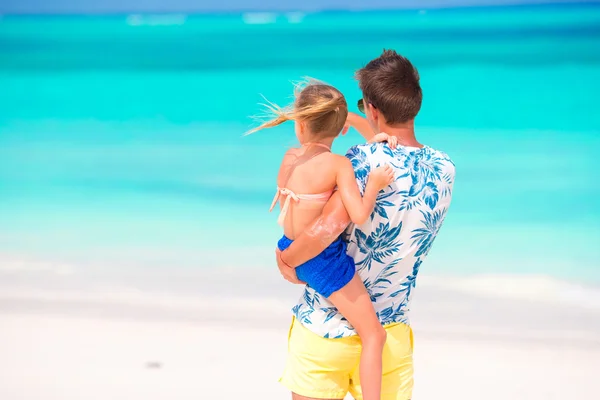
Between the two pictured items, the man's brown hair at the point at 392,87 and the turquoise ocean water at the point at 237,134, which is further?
the turquoise ocean water at the point at 237,134

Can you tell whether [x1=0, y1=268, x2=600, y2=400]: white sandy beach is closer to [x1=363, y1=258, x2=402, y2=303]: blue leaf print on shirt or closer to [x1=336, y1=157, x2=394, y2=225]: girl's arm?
[x1=363, y1=258, x2=402, y2=303]: blue leaf print on shirt

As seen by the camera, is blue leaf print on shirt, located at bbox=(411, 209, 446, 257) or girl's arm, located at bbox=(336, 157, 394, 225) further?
blue leaf print on shirt, located at bbox=(411, 209, 446, 257)

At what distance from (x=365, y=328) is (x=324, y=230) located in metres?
0.25

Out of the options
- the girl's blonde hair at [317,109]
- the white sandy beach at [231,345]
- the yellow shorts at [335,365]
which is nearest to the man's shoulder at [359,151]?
the girl's blonde hair at [317,109]

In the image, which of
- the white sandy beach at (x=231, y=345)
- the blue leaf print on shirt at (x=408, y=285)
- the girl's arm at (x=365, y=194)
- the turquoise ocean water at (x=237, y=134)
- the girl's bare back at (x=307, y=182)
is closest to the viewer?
the girl's arm at (x=365, y=194)

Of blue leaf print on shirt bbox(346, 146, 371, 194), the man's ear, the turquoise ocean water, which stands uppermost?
the turquoise ocean water

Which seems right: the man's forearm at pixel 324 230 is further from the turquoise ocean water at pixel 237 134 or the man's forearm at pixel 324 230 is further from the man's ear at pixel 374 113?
the turquoise ocean water at pixel 237 134

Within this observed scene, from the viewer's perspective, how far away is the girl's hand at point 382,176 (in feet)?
6.35

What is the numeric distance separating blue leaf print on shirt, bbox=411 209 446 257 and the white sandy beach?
1.41 metres

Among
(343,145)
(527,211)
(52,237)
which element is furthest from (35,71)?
(527,211)

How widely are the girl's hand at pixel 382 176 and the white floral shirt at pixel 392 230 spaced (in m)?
0.04

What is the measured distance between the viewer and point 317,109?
206 centimetres

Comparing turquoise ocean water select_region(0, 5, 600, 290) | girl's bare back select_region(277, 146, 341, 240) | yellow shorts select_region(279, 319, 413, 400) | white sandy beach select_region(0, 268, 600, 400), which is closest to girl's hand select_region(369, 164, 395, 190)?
girl's bare back select_region(277, 146, 341, 240)

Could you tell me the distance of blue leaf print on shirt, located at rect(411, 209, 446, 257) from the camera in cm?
205
